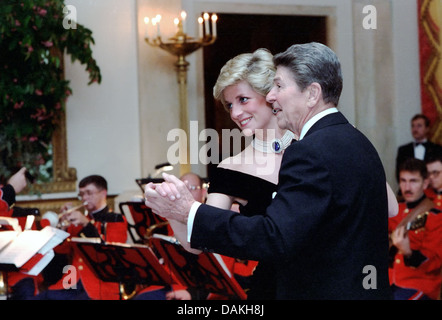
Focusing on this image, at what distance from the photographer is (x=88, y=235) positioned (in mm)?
4727

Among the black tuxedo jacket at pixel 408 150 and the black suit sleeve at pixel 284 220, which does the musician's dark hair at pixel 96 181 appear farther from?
the black suit sleeve at pixel 284 220

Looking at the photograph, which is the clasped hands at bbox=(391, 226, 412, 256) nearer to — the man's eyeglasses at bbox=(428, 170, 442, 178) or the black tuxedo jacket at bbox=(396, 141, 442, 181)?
the man's eyeglasses at bbox=(428, 170, 442, 178)

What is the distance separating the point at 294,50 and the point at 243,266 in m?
2.57

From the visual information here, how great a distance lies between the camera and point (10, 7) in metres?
5.27

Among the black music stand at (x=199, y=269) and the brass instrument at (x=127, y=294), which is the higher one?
the black music stand at (x=199, y=269)

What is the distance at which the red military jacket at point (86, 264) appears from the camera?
4215 millimetres

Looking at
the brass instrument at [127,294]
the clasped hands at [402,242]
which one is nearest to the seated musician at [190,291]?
the brass instrument at [127,294]

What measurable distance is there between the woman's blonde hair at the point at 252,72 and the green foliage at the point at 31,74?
3.24 meters

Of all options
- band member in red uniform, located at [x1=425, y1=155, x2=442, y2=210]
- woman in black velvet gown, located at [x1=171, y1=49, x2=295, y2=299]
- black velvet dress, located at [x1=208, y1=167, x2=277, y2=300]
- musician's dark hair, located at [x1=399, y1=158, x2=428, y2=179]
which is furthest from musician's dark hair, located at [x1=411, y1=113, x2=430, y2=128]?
black velvet dress, located at [x1=208, y1=167, x2=277, y2=300]

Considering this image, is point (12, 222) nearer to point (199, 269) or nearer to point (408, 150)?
point (199, 269)

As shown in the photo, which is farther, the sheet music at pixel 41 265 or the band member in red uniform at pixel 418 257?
the band member in red uniform at pixel 418 257

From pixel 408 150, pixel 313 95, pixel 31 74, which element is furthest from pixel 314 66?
pixel 408 150
